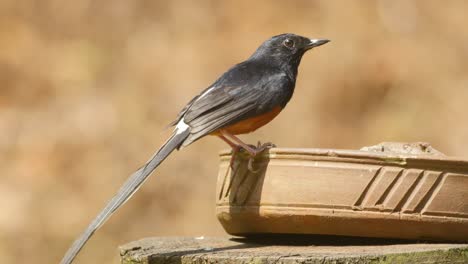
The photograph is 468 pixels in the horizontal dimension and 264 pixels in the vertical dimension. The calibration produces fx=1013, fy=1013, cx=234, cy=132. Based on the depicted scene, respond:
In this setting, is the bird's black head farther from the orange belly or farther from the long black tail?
the long black tail

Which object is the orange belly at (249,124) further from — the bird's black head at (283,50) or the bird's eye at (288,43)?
the bird's eye at (288,43)

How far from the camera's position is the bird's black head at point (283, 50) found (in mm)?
6004

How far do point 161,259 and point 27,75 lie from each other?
7.47 m

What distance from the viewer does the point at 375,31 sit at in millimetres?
11992

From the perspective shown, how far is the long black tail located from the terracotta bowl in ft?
2.06

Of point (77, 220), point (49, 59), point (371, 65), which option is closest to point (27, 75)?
point (49, 59)

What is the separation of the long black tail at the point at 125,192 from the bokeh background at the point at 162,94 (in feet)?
16.3

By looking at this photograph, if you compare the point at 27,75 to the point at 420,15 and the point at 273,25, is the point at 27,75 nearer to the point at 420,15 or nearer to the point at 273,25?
the point at 273,25

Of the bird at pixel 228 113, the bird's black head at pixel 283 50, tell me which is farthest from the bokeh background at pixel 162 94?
the bird at pixel 228 113

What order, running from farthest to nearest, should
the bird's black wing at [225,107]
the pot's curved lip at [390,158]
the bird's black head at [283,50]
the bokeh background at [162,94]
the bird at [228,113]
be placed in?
1. the bokeh background at [162,94]
2. the bird's black head at [283,50]
3. the bird's black wing at [225,107]
4. the bird at [228,113]
5. the pot's curved lip at [390,158]

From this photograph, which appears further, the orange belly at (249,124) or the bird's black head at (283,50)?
the bird's black head at (283,50)

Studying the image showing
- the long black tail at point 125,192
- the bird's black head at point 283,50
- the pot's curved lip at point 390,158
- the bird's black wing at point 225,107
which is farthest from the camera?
the bird's black head at point 283,50

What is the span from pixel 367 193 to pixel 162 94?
699 centimetres

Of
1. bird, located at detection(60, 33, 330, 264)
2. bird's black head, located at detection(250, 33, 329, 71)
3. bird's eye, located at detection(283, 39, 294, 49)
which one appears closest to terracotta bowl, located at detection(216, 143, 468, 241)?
bird, located at detection(60, 33, 330, 264)
